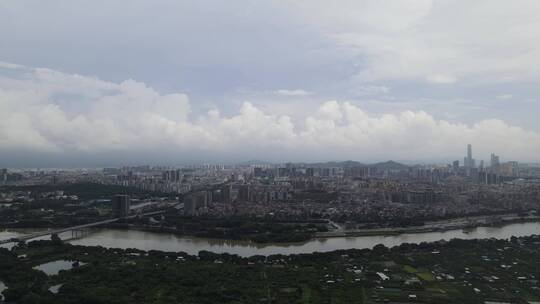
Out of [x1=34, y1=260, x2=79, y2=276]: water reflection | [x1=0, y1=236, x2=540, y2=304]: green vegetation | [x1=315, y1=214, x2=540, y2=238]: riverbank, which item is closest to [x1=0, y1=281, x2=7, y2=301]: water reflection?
[x1=0, y1=236, x2=540, y2=304]: green vegetation

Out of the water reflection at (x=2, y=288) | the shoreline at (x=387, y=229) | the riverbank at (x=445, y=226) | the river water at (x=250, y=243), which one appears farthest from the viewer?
the riverbank at (x=445, y=226)

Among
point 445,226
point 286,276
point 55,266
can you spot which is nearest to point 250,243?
point 286,276

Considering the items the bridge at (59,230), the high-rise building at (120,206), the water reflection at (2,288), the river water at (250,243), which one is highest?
the high-rise building at (120,206)

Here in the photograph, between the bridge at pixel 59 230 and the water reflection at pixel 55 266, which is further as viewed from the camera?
the bridge at pixel 59 230

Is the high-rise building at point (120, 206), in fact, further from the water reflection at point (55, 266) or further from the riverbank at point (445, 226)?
the riverbank at point (445, 226)

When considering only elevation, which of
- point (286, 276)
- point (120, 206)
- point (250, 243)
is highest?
point (120, 206)

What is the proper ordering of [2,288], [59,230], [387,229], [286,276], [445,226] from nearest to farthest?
1. [2,288]
2. [286,276]
3. [59,230]
4. [387,229]
5. [445,226]

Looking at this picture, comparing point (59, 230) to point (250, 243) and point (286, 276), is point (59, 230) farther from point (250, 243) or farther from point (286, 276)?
point (286, 276)

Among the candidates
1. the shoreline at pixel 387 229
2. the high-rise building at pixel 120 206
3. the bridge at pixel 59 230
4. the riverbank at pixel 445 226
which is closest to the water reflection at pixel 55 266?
the bridge at pixel 59 230

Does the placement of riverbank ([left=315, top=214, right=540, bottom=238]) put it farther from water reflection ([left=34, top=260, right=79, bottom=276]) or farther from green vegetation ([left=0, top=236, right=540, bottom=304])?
water reflection ([left=34, top=260, right=79, bottom=276])

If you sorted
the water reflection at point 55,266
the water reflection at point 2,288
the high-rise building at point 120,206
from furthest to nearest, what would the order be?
the high-rise building at point 120,206
the water reflection at point 55,266
the water reflection at point 2,288
